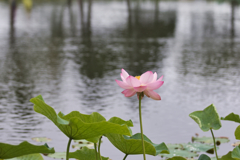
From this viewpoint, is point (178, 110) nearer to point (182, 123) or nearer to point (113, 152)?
point (182, 123)

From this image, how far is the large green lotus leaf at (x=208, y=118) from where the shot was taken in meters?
3.20

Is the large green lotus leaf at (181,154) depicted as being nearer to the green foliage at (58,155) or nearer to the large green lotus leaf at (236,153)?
the green foliage at (58,155)

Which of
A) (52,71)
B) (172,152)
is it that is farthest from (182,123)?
(52,71)

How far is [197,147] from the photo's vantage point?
201 inches

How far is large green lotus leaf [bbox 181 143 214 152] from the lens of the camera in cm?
501

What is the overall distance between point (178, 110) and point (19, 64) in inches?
238

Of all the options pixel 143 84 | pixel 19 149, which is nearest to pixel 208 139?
pixel 143 84

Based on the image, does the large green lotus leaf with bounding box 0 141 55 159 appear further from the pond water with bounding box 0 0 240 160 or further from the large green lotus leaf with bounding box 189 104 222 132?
the pond water with bounding box 0 0 240 160

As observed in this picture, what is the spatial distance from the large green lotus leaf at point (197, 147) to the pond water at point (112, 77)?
0.22 meters

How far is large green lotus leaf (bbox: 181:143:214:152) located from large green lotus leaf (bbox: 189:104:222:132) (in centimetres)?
180

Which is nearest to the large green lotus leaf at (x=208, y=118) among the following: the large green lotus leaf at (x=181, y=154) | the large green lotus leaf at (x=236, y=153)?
the large green lotus leaf at (x=236, y=153)

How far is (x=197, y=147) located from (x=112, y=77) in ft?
17.9

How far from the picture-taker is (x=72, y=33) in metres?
20.9

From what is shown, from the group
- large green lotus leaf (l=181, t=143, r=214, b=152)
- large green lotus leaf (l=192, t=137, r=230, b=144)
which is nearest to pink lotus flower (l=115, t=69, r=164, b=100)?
large green lotus leaf (l=181, t=143, r=214, b=152)
